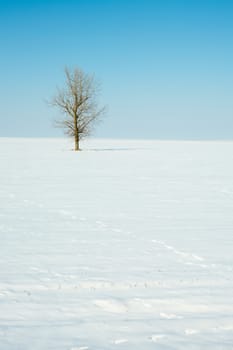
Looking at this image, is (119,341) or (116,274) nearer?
(119,341)

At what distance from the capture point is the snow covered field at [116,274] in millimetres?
3625

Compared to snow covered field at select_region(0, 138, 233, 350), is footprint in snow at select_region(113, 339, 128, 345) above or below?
below

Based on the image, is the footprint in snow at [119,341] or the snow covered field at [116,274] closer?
the footprint in snow at [119,341]

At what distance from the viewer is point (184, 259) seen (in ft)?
19.0

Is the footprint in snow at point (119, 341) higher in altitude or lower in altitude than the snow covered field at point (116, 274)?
lower

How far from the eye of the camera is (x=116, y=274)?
5.14 metres

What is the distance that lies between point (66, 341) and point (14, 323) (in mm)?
704

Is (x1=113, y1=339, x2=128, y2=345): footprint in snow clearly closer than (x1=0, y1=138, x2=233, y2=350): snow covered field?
Yes

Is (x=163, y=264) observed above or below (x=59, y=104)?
below

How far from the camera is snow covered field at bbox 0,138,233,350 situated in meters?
3.62

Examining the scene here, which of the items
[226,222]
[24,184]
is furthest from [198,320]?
[24,184]

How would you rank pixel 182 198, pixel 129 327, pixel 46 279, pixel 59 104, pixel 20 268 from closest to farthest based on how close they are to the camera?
pixel 129 327, pixel 46 279, pixel 20 268, pixel 182 198, pixel 59 104

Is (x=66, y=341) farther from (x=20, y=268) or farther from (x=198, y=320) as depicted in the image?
(x=20, y=268)

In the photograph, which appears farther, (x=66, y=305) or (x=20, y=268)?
(x=20, y=268)
